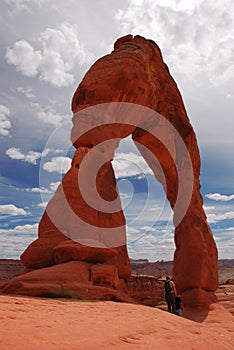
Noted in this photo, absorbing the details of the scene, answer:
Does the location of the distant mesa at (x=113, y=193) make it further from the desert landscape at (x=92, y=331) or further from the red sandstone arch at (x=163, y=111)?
the desert landscape at (x=92, y=331)

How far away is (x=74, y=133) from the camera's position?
512 inches

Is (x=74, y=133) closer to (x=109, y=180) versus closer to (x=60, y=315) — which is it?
(x=109, y=180)

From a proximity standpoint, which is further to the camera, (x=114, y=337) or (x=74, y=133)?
(x=74, y=133)

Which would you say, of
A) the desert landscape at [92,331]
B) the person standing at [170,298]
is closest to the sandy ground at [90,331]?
the desert landscape at [92,331]

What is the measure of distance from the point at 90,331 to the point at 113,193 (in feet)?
29.2

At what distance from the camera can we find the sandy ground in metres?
3.18

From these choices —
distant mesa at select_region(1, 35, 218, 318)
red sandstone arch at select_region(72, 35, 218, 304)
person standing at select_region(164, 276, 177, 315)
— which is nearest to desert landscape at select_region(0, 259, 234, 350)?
distant mesa at select_region(1, 35, 218, 318)

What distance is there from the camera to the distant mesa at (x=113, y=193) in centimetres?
944

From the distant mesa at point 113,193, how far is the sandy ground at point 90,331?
2795mm

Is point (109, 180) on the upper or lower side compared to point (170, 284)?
upper

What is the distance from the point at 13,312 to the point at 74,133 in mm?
9303

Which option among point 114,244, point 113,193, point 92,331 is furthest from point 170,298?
point 92,331

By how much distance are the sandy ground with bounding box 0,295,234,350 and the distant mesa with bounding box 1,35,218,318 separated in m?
2.79

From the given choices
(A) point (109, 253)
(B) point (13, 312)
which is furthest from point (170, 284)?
(B) point (13, 312)
